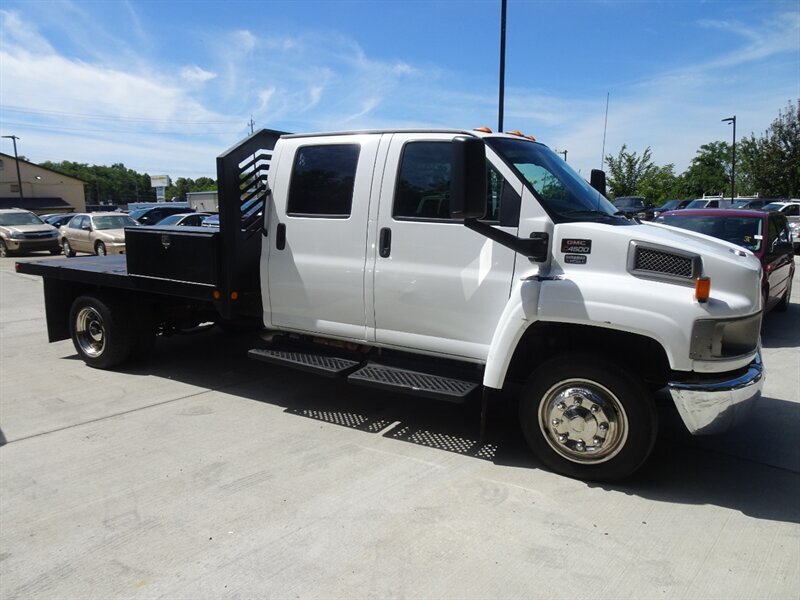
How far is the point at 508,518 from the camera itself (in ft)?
11.1

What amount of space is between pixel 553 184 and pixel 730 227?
214 inches

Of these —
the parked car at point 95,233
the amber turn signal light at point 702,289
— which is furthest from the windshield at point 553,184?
the parked car at point 95,233

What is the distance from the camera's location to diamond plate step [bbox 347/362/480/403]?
3.99 meters

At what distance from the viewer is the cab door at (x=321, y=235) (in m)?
4.54

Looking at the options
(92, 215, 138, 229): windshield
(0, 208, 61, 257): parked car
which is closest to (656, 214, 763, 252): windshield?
(92, 215, 138, 229): windshield

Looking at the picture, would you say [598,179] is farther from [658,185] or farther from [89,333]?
[658,185]

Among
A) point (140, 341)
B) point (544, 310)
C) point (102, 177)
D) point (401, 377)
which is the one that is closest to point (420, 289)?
point (401, 377)

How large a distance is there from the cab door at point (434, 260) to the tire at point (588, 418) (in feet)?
1.71

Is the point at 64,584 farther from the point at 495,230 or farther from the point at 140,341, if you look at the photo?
the point at 140,341

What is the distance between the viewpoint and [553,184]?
13.4 feet

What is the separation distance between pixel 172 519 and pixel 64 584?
645 millimetres

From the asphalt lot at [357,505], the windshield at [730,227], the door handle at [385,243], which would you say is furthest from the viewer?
the windshield at [730,227]

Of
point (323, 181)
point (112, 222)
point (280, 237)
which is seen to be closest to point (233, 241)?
point (280, 237)

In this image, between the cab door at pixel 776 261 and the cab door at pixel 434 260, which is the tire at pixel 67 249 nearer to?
the cab door at pixel 434 260
